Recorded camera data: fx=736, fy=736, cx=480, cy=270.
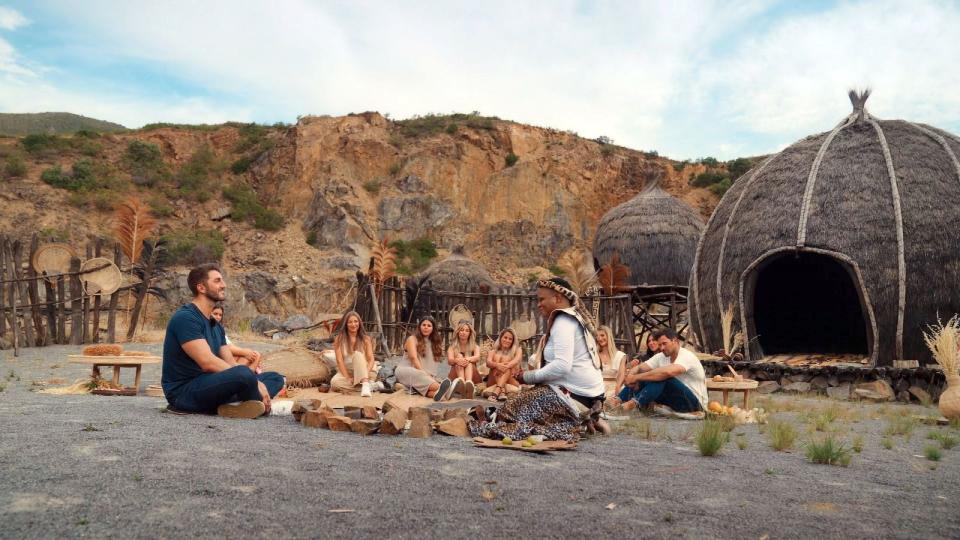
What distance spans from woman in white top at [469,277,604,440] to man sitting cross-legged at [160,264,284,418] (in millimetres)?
1759

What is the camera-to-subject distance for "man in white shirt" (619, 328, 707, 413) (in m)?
6.70

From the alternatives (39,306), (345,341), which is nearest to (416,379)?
(345,341)

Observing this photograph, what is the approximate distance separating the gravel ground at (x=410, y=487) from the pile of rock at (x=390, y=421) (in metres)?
0.12

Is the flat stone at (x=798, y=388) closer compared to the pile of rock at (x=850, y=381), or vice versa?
the pile of rock at (x=850, y=381)

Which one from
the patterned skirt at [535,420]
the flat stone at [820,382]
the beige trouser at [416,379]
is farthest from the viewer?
the flat stone at [820,382]

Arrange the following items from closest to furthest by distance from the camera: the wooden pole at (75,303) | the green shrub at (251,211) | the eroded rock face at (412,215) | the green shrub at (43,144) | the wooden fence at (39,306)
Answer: the wooden fence at (39,306), the wooden pole at (75,303), the green shrub at (251,211), the green shrub at (43,144), the eroded rock face at (412,215)

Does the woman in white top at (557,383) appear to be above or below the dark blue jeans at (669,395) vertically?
above

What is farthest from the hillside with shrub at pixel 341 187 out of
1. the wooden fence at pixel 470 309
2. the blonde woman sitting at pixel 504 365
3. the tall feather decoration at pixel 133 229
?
the blonde woman sitting at pixel 504 365

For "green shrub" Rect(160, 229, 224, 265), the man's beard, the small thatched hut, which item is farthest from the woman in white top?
"green shrub" Rect(160, 229, 224, 265)

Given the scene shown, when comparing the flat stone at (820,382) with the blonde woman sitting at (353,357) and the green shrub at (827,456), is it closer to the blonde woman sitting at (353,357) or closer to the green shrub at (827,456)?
the green shrub at (827,456)

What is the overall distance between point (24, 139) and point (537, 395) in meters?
35.2

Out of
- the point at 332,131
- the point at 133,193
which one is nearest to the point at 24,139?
the point at 133,193

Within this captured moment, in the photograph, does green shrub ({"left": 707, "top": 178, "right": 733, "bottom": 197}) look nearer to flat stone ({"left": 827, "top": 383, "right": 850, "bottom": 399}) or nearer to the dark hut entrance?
the dark hut entrance

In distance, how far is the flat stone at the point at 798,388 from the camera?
9.62m
